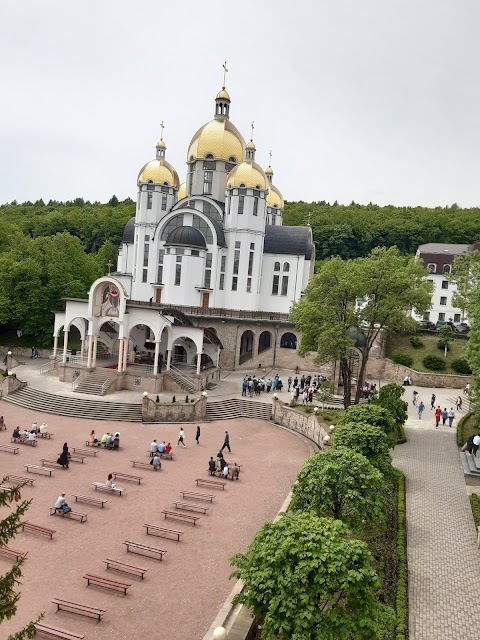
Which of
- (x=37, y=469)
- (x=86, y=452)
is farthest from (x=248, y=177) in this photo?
(x=37, y=469)

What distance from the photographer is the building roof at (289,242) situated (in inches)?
2099

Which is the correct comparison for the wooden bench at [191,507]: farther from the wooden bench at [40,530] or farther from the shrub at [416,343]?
the shrub at [416,343]

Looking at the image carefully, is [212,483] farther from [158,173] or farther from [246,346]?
[158,173]

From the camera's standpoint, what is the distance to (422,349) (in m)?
46.1

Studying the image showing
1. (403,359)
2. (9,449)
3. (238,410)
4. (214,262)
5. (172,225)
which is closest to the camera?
(9,449)

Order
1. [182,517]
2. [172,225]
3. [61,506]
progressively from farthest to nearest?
[172,225]
[182,517]
[61,506]

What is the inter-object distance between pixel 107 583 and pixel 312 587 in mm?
6651

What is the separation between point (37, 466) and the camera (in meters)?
22.5

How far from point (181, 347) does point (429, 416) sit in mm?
21502

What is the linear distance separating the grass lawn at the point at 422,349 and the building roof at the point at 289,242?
12.8 m

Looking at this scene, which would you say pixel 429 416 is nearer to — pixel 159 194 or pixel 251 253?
pixel 251 253

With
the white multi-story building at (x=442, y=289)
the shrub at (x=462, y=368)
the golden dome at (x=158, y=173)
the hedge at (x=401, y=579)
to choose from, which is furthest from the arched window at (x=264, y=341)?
the hedge at (x=401, y=579)

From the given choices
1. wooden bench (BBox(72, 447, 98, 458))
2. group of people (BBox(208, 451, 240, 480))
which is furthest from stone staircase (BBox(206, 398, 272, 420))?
group of people (BBox(208, 451, 240, 480))

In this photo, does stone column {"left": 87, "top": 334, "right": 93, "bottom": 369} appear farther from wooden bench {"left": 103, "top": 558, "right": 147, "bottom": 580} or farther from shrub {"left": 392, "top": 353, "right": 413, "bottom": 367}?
shrub {"left": 392, "top": 353, "right": 413, "bottom": 367}
